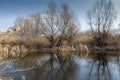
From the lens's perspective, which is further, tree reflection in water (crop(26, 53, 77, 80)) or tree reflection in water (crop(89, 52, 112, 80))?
tree reflection in water (crop(89, 52, 112, 80))

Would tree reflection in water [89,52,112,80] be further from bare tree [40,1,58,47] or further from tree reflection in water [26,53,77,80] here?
bare tree [40,1,58,47]

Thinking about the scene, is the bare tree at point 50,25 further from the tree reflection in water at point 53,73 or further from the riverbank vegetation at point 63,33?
the tree reflection in water at point 53,73

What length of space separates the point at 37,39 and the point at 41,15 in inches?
124

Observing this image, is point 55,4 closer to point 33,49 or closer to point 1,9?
point 33,49

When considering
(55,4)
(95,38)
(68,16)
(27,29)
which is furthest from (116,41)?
(27,29)

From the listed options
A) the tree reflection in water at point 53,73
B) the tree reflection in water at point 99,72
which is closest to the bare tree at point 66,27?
the tree reflection in water at point 99,72

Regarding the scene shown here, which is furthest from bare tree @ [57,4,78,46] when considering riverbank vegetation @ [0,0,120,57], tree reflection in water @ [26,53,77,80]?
tree reflection in water @ [26,53,77,80]

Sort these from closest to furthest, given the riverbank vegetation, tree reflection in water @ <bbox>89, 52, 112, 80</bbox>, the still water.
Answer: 1. the still water
2. tree reflection in water @ <bbox>89, 52, 112, 80</bbox>
3. the riverbank vegetation

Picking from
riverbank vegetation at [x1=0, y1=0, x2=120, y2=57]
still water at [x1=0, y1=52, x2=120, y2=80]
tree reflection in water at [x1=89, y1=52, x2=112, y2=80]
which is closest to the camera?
still water at [x1=0, y1=52, x2=120, y2=80]

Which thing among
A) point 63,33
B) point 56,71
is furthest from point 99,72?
point 63,33

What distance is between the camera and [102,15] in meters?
23.3

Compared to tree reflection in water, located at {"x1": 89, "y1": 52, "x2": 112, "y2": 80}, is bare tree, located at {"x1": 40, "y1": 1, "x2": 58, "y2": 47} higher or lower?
higher

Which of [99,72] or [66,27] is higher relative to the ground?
[66,27]

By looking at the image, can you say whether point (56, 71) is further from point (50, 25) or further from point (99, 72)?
point (50, 25)
